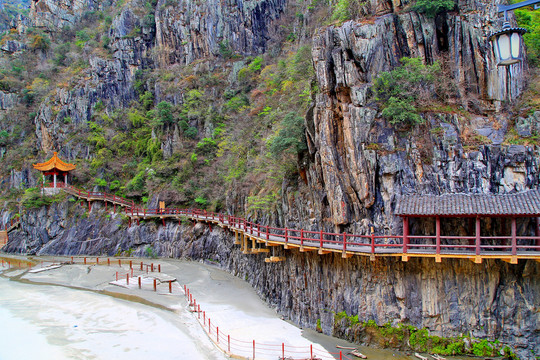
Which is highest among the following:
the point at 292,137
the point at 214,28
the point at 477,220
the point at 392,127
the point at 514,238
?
the point at 214,28

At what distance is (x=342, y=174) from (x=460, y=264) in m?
6.15

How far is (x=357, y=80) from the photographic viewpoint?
17750 mm

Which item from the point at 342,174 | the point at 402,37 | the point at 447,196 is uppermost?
the point at 402,37

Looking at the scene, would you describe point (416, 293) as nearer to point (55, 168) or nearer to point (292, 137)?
point (292, 137)

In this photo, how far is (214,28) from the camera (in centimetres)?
5050

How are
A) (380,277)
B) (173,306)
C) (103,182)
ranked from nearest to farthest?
1. (380,277)
2. (173,306)
3. (103,182)

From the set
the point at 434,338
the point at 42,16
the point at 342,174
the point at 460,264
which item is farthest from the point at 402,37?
the point at 42,16

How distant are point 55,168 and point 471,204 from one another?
4309 centimetres

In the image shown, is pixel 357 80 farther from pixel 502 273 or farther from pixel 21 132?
pixel 21 132


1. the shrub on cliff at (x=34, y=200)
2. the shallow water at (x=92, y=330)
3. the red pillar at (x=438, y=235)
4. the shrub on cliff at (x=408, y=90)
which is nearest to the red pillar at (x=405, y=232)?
A: the red pillar at (x=438, y=235)

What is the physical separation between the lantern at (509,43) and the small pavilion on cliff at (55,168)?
1757 inches

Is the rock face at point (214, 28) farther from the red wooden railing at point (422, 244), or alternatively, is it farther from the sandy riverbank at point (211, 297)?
the red wooden railing at point (422, 244)

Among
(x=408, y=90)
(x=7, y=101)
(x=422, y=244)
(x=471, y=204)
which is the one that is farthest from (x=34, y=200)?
(x=471, y=204)

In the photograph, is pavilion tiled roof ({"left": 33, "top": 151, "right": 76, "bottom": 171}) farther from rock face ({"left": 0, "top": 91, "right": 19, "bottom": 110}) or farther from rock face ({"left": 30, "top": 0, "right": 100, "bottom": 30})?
rock face ({"left": 30, "top": 0, "right": 100, "bottom": 30})
